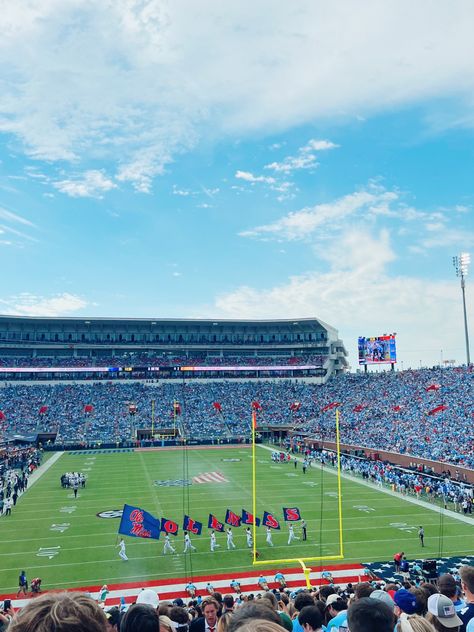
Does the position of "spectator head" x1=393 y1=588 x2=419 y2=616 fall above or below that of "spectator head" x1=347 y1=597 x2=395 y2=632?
below

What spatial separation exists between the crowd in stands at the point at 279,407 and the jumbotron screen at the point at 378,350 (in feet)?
6.56

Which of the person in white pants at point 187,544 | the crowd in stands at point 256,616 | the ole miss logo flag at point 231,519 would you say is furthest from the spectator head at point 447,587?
the ole miss logo flag at point 231,519

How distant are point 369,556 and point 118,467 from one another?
86.7 ft

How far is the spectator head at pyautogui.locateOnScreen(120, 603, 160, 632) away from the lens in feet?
9.52

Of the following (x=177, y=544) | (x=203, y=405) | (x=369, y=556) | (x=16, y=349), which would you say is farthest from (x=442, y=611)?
(x=16, y=349)

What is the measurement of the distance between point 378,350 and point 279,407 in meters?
14.6

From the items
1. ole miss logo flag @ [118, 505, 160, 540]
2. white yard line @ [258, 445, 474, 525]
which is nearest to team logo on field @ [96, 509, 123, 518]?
ole miss logo flag @ [118, 505, 160, 540]

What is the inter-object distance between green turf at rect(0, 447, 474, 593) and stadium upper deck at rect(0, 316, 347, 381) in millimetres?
35954

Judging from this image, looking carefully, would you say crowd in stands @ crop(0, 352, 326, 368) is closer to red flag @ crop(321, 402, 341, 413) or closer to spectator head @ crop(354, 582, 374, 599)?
red flag @ crop(321, 402, 341, 413)

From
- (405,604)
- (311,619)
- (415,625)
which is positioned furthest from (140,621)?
(405,604)

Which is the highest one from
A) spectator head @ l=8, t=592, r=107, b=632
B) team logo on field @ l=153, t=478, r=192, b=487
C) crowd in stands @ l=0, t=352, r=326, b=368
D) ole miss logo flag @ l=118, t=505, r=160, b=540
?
crowd in stands @ l=0, t=352, r=326, b=368

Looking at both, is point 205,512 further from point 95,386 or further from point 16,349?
point 16,349

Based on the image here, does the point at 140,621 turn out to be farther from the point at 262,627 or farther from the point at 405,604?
the point at 405,604

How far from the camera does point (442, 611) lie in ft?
13.4
